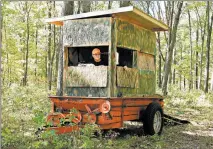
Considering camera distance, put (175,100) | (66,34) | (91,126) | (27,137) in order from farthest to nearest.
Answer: (175,100) < (66,34) < (27,137) < (91,126)

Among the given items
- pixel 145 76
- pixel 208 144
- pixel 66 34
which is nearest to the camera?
pixel 208 144

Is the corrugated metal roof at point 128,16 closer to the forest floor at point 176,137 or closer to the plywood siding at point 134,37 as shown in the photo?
the plywood siding at point 134,37

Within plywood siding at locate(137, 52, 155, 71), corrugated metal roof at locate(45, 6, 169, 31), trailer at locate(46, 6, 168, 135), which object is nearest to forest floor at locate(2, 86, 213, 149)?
trailer at locate(46, 6, 168, 135)

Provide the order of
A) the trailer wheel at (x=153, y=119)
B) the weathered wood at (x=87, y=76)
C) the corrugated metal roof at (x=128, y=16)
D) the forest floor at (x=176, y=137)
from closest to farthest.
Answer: the forest floor at (x=176, y=137)
the corrugated metal roof at (x=128, y=16)
the weathered wood at (x=87, y=76)
the trailer wheel at (x=153, y=119)

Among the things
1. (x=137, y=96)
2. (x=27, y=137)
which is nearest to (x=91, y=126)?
(x=27, y=137)

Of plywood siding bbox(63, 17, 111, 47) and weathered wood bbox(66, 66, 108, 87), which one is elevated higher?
plywood siding bbox(63, 17, 111, 47)

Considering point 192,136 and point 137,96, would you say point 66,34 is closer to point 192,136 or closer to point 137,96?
point 137,96

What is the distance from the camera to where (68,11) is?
11.4 m

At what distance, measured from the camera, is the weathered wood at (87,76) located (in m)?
8.34

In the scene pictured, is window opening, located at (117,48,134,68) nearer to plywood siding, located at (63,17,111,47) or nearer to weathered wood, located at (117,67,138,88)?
weathered wood, located at (117,67,138,88)

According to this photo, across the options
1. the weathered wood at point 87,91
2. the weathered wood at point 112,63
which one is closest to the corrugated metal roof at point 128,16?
the weathered wood at point 112,63

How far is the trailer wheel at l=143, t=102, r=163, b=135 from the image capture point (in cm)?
876

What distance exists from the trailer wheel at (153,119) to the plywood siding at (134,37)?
1.73 meters

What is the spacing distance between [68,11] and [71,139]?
5.88 metres
